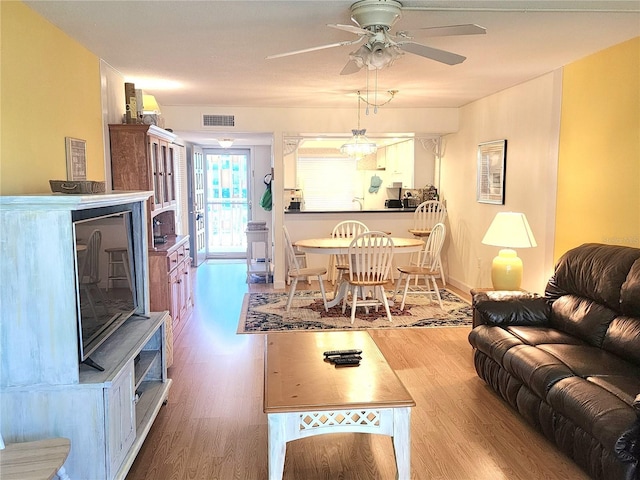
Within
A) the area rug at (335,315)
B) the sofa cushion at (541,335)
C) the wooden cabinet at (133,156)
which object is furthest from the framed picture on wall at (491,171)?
the wooden cabinet at (133,156)

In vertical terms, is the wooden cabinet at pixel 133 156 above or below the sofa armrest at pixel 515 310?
above

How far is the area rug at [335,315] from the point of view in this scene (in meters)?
4.89

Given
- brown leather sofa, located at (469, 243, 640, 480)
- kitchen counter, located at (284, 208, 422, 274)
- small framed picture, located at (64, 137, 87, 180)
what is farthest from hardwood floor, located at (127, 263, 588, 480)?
kitchen counter, located at (284, 208, 422, 274)

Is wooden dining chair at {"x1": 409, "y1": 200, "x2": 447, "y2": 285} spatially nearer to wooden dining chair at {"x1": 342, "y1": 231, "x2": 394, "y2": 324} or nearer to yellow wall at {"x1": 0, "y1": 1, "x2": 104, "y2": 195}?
wooden dining chair at {"x1": 342, "y1": 231, "x2": 394, "y2": 324}

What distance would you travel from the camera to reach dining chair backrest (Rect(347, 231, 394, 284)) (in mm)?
4895

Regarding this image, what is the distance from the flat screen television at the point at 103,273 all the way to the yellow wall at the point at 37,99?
1.77 ft

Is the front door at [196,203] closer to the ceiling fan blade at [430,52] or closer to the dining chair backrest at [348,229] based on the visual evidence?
the dining chair backrest at [348,229]

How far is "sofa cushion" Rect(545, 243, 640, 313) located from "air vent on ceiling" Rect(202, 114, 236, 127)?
4295mm

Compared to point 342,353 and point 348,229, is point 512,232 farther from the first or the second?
point 348,229

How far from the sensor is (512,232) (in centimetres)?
404

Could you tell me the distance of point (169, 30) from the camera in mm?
3160

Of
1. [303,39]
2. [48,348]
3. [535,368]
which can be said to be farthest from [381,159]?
[48,348]

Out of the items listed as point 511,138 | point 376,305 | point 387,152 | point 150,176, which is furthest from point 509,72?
point 387,152

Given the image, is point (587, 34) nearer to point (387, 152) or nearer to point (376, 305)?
point (376, 305)
